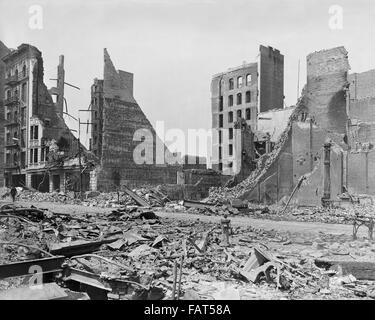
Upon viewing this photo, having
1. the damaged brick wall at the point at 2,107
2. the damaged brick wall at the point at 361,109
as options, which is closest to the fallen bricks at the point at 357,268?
the damaged brick wall at the point at 361,109

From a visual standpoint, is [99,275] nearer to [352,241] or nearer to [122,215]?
[352,241]

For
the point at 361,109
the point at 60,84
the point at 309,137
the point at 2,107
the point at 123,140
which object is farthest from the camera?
the point at 60,84

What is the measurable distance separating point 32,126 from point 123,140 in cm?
1266

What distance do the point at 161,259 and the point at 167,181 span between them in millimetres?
34073

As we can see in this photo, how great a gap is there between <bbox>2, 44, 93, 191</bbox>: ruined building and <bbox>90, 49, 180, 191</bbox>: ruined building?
4.69m

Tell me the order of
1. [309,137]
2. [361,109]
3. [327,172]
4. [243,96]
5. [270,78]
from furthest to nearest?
1. [243,96]
2. [270,78]
3. [361,109]
4. [309,137]
5. [327,172]

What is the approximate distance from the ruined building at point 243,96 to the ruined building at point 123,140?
1084 cm

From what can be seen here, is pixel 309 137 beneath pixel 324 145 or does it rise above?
above

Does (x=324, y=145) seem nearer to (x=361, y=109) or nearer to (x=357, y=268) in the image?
(x=361, y=109)

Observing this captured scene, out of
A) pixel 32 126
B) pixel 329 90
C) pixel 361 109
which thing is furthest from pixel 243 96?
pixel 32 126

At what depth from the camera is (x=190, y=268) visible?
8.12 meters

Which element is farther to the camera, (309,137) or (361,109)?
(361,109)

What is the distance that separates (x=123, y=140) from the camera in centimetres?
4134
